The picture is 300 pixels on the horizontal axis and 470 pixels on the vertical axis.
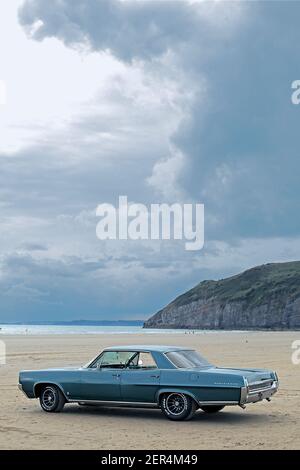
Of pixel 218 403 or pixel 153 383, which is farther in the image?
pixel 153 383

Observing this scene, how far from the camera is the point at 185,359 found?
1545 centimetres

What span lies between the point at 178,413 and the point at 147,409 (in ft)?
6.25

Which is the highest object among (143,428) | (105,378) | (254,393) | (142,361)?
(142,361)

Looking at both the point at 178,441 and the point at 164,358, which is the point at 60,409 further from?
the point at 178,441

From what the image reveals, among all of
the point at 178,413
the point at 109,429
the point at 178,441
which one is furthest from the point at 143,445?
the point at 178,413

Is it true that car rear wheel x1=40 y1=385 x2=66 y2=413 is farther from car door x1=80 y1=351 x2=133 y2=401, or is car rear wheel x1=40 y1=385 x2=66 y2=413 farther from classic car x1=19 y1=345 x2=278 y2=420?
car door x1=80 y1=351 x2=133 y2=401

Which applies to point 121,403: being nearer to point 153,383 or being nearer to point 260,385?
point 153,383

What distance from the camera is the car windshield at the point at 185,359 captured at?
596 inches

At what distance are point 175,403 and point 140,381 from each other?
82 centimetres

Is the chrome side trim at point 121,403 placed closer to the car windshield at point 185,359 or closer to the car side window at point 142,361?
the car side window at point 142,361

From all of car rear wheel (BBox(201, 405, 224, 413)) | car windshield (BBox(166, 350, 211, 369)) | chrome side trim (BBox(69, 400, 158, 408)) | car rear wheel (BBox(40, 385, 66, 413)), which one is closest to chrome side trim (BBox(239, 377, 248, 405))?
car windshield (BBox(166, 350, 211, 369))

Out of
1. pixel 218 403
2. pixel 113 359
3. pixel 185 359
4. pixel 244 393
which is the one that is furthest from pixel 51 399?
pixel 244 393

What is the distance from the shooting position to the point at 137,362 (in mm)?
15469
